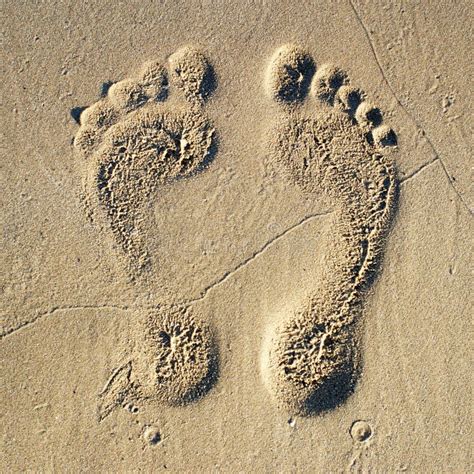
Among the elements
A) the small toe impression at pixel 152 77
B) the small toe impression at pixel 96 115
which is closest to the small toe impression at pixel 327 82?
the small toe impression at pixel 152 77

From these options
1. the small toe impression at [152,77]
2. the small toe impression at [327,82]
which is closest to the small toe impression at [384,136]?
the small toe impression at [327,82]

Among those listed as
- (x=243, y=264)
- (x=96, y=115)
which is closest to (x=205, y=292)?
(x=243, y=264)

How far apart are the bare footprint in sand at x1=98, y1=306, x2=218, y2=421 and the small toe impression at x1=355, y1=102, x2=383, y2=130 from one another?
4.02 feet

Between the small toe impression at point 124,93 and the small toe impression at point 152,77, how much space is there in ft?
0.10

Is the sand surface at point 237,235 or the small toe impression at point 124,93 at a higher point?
the small toe impression at point 124,93

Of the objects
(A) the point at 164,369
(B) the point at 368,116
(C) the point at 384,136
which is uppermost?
(B) the point at 368,116

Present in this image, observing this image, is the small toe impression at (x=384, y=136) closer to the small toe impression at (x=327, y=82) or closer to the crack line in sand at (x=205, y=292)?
the small toe impression at (x=327, y=82)

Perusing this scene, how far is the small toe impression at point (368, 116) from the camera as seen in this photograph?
2377mm

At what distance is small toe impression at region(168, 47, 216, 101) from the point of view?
93.0 inches

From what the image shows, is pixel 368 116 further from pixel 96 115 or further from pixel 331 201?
pixel 96 115

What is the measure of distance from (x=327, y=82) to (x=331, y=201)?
565 mm

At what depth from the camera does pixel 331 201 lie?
239 centimetres

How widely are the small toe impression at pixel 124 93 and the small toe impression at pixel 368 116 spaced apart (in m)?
1.04

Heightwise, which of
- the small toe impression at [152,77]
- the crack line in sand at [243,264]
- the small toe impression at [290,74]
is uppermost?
the small toe impression at [152,77]
